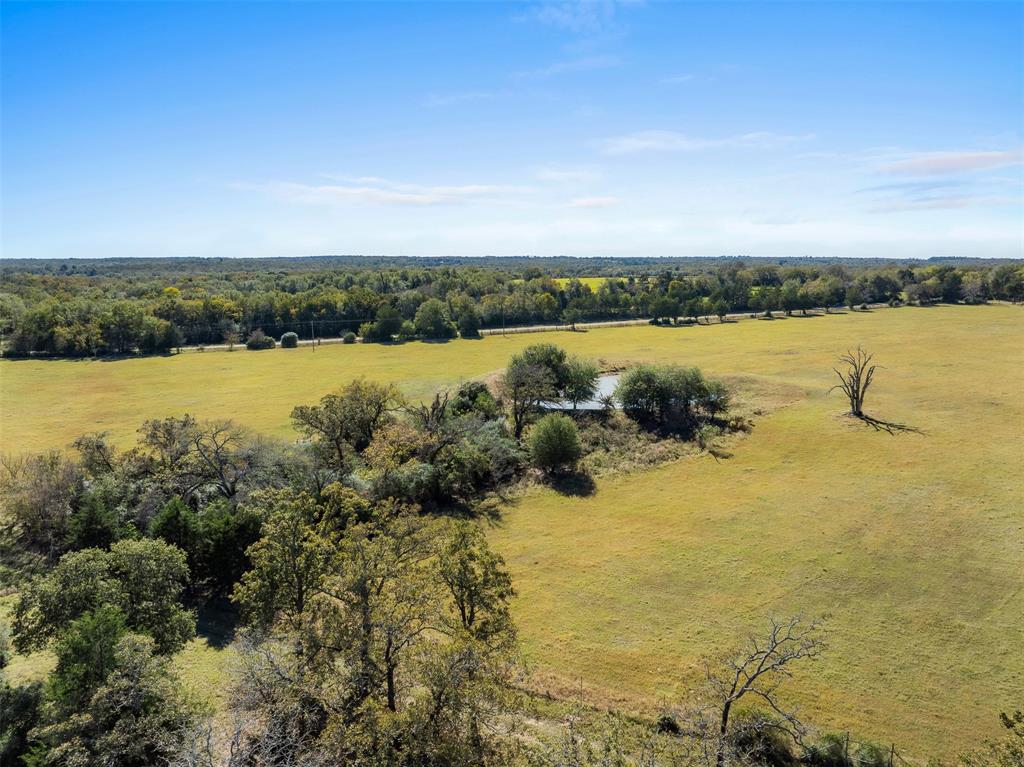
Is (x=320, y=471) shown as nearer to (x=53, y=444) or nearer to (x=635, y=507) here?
(x=635, y=507)

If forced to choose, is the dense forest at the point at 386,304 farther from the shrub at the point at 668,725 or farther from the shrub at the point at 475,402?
the shrub at the point at 668,725

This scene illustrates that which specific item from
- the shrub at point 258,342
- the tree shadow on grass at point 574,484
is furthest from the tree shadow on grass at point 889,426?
the shrub at point 258,342

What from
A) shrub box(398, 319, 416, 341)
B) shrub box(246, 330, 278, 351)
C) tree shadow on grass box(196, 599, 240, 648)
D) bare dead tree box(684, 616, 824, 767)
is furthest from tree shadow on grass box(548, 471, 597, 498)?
shrub box(246, 330, 278, 351)

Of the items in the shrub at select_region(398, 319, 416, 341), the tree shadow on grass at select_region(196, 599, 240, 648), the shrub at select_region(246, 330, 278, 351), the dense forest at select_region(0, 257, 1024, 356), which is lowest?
the tree shadow on grass at select_region(196, 599, 240, 648)

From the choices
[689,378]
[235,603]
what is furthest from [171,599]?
[689,378]

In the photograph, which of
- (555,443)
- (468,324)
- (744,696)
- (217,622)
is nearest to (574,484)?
(555,443)

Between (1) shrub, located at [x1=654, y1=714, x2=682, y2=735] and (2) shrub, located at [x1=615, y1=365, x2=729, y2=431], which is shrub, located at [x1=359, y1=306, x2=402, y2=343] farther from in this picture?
(1) shrub, located at [x1=654, y1=714, x2=682, y2=735]
